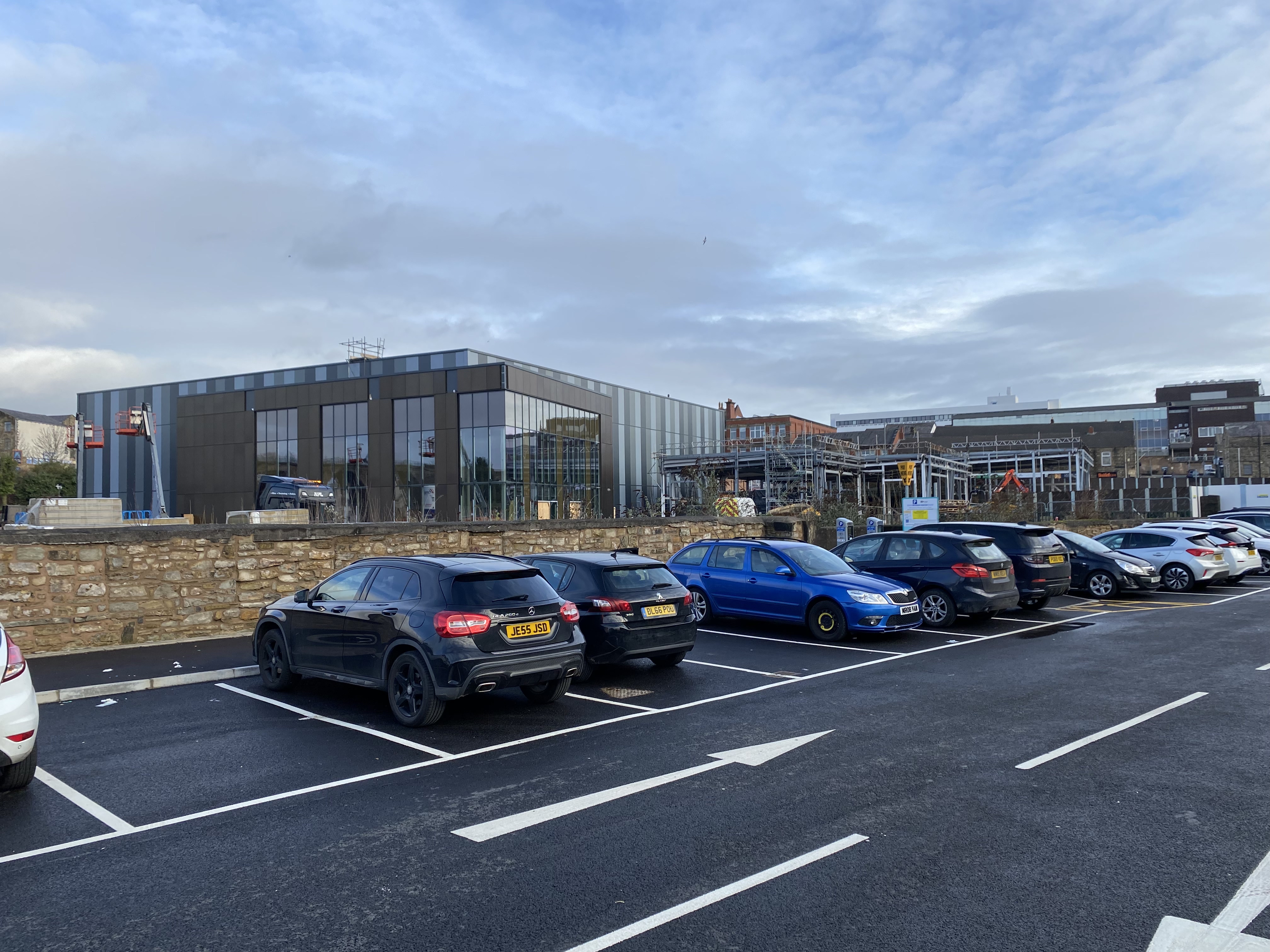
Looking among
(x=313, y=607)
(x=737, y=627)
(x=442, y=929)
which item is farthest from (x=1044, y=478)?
(x=442, y=929)

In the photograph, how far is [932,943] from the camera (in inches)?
154

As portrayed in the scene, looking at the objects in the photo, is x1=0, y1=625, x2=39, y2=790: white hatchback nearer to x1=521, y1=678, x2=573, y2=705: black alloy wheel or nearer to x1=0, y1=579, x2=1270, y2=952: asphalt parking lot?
x1=0, y1=579, x2=1270, y2=952: asphalt parking lot

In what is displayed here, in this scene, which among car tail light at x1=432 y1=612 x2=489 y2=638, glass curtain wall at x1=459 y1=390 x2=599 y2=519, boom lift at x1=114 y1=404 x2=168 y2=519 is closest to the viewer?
car tail light at x1=432 y1=612 x2=489 y2=638

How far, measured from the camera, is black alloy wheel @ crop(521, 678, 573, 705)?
9094mm

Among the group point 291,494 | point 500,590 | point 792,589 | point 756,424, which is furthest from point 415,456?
point 756,424

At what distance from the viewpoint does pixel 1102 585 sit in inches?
767

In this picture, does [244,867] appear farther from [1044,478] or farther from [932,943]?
[1044,478]

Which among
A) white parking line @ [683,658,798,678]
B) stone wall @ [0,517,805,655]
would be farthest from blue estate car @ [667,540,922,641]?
stone wall @ [0,517,805,655]

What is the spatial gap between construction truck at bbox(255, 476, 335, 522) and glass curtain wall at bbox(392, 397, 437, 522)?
6.73m

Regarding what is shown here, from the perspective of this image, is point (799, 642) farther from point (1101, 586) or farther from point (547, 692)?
point (1101, 586)

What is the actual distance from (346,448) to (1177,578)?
130ft

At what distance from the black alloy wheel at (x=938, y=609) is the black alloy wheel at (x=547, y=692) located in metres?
7.78

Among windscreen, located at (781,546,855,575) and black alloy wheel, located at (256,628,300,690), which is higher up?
windscreen, located at (781,546,855,575)

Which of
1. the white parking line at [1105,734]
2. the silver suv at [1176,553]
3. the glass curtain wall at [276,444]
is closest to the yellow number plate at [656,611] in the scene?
the white parking line at [1105,734]
